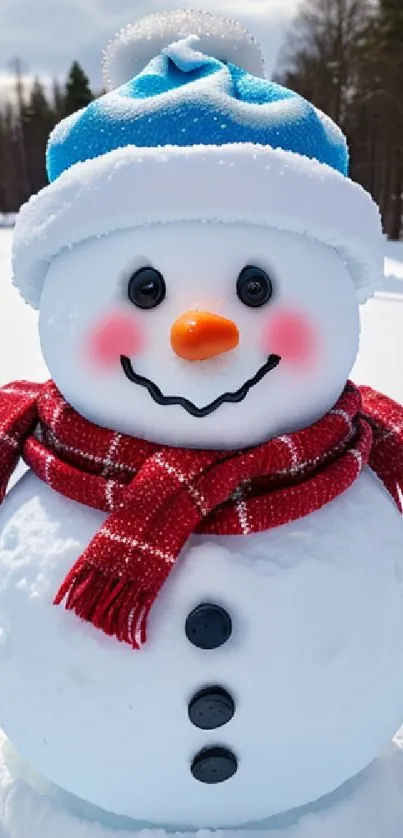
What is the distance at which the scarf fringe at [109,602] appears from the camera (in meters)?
0.96

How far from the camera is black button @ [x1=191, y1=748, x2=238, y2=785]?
1.02m

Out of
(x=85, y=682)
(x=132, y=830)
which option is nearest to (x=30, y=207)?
(x=85, y=682)

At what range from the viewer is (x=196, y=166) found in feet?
3.22

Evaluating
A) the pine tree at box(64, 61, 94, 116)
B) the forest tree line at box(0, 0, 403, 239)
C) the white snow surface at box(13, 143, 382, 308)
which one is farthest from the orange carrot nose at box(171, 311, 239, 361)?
the pine tree at box(64, 61, 94, 116)

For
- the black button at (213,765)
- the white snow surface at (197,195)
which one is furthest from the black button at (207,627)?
the white snow surface at (197,195)

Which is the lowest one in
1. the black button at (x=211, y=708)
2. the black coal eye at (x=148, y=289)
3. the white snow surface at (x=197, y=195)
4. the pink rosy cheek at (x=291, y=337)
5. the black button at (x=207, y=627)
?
the black button at (x=211, y=708)

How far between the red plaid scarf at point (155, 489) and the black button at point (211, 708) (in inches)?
4.6

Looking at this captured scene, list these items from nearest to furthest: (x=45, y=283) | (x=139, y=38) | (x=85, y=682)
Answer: (x=85, y=682) < (x=45, y=283) < (x=139, y=38)

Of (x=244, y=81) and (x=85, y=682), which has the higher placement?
(x=244, y=81)

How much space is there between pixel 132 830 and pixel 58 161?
1088mm

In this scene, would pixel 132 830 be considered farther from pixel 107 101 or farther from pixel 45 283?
pixel 107 101

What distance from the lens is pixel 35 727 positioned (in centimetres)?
110

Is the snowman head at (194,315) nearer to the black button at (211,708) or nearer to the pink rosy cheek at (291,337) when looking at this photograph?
the pink rosy cheek at (291,337)

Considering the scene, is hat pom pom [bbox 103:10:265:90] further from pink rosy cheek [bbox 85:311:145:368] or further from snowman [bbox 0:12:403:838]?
pink rosy cheek [bbox 85:311:145:368]
